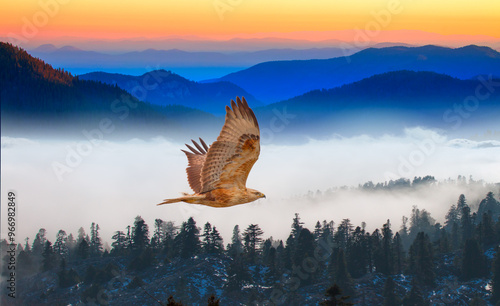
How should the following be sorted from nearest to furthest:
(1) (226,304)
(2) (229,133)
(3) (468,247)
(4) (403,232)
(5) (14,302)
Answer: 1. (2) (229,133)
2. (1) (226,304)
3. (3) (468,247)
4. (5) (14,302)
5. (4) (403,232)

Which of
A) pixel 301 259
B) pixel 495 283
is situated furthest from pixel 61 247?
pixel 495 283

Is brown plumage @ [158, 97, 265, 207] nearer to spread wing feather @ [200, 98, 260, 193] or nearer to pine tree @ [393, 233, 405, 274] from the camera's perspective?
spread wing feather @ [200, 98, 260, 193]

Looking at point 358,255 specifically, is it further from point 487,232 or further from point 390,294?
point 487,232

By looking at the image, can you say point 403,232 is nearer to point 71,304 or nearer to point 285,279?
point 285,279

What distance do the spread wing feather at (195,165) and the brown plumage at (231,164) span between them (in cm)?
311

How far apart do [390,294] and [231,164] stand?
94.4 metres

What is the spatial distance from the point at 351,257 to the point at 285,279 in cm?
1361

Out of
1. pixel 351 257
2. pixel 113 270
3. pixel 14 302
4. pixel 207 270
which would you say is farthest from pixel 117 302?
pixel 351 257

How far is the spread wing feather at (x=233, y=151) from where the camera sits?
2428cm

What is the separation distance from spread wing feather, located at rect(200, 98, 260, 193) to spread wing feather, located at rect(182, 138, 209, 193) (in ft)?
10.4

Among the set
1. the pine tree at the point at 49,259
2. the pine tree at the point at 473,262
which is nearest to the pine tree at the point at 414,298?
the pine tree at the point at 473,262

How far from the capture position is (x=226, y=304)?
11406cm

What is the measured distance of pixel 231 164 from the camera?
2547 cm

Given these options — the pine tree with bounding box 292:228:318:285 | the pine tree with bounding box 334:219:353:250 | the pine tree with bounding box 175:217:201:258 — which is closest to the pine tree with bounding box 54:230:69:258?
the pine tree with bounding box 175:217:201:258
